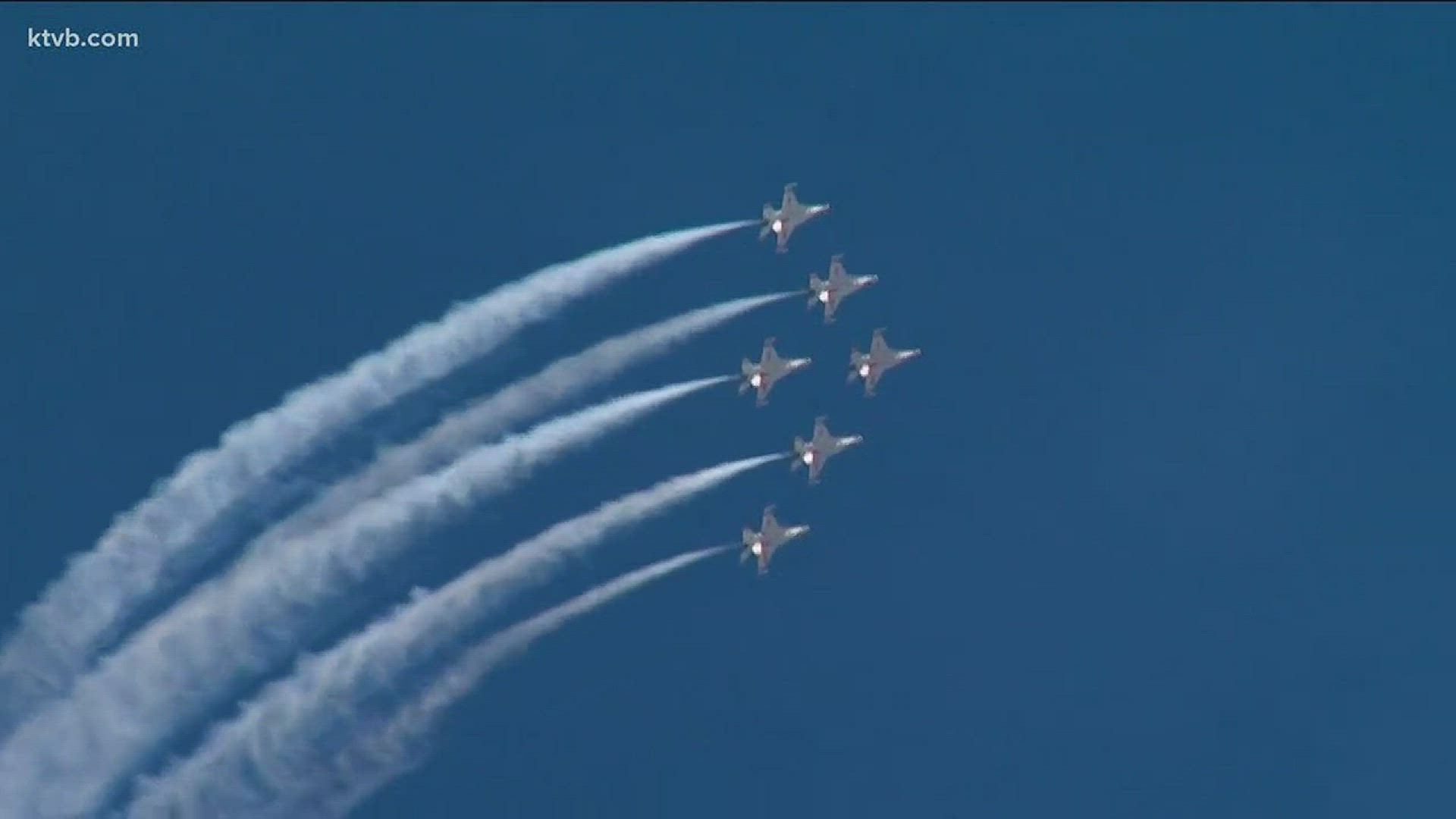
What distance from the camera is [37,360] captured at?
14488 centimetres

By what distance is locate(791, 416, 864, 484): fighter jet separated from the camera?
139250 millimetres

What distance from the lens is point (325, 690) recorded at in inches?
5005

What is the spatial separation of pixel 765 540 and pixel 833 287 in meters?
14.5

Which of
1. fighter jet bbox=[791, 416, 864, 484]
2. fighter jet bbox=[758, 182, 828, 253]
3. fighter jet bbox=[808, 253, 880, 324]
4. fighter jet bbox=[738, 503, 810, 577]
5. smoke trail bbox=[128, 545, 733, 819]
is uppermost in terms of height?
fighter jet bbox=[758, 182, 828, 253]

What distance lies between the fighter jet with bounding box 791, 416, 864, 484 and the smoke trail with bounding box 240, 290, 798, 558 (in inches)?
317

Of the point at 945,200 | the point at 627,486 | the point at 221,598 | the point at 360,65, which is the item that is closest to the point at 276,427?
the point at 221,598

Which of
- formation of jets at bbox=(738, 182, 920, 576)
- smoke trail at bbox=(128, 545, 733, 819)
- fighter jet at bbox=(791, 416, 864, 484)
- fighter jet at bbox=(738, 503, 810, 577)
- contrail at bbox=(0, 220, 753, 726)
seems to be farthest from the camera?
fighter jet at bbox=(791, 416, 864, 484)

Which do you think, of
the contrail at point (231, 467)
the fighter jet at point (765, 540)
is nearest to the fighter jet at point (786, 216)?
the contrail at point (231, 467)

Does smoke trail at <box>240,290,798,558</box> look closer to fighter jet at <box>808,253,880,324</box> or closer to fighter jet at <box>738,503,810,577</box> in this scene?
fighter jet at <box>808,253,880,324</box>

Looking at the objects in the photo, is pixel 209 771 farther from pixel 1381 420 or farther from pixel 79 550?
pixel 1381 420

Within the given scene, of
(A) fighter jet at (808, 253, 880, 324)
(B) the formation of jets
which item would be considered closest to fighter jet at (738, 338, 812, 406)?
(B) the formation of jets

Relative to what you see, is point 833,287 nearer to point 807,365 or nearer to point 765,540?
point 807,365

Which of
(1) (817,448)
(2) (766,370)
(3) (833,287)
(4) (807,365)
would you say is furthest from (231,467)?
(3) (833,287)

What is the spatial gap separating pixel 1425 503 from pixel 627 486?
143 feet
